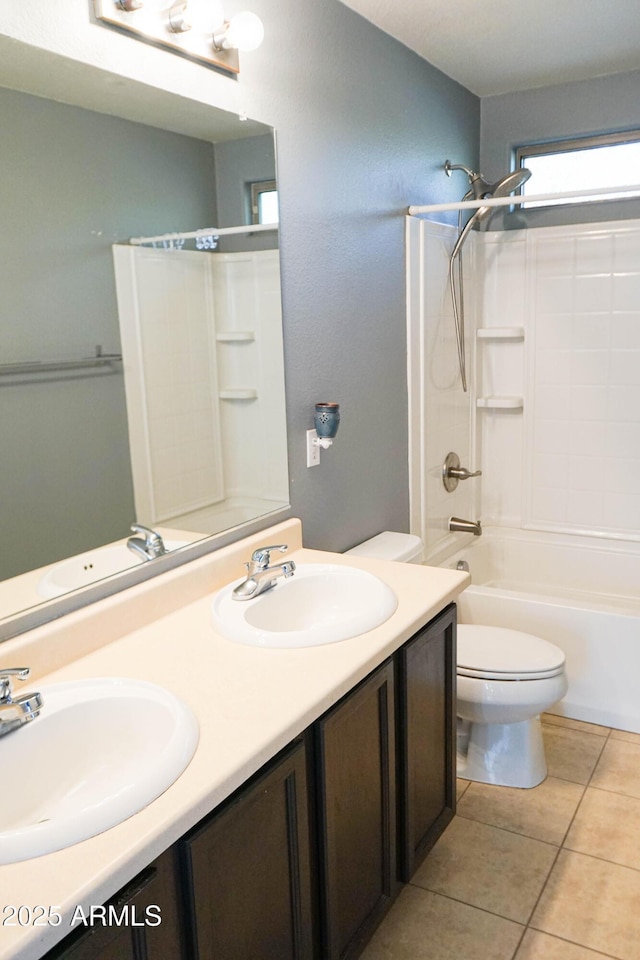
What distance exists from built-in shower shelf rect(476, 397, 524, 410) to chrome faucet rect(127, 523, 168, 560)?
7.07ft

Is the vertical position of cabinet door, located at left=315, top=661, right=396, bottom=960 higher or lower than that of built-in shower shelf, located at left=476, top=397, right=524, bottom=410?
lower

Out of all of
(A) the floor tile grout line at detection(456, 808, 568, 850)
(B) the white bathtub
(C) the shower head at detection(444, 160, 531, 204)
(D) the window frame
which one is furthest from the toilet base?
(C) the shower head at detection(444, 160, 531, 204)

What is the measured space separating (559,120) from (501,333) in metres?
0.92

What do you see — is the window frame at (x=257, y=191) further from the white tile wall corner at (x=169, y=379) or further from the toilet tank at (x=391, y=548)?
the toilet tank at (x=391, y=548)

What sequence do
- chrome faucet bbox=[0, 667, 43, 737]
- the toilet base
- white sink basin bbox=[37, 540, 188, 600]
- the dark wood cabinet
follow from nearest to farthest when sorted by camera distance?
the dark wood cabinet → chrome faucet bbox=[0, 667, 43, 737] → white sink basin bbox=[37, 540, 188, 600] → the toilet base

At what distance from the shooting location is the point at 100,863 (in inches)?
38.6

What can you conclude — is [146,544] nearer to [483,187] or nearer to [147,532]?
[147,532]

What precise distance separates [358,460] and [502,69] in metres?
1.73

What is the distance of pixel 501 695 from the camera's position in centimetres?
244

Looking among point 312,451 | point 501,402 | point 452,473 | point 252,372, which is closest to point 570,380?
point 501,402

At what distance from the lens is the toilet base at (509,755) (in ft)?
8.39

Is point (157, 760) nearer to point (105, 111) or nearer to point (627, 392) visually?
point (105, 111)

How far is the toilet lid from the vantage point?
8.05ft

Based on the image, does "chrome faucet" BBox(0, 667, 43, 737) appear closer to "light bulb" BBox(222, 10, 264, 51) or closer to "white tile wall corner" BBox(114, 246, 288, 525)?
"white tile wall corner" BBox(114, 246, 288, 525)
